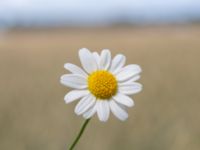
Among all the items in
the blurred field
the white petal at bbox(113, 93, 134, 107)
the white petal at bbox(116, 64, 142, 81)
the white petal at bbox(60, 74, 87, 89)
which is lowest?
the white petal at bbox(60, 74, 87, 89)

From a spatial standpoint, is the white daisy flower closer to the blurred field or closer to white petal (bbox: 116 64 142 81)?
white petal (bbox: 116 64 142 81)

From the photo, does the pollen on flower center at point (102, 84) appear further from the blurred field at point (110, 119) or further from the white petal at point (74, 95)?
the blurred field at point (110, 119)

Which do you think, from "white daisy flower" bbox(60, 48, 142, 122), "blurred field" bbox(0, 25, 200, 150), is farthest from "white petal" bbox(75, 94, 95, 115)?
"blurred field" bbox(0, 25, 200, 150)

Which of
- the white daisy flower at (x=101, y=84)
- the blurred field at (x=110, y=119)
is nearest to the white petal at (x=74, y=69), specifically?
the white daisy flower at (x=101, y=84)

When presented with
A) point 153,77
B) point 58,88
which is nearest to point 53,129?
point 58,88

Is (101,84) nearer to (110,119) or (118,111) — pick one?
(118,111)

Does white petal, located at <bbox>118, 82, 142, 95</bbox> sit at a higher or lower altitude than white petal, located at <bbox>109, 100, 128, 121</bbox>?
higher

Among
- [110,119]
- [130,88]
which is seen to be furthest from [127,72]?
[110,119]
